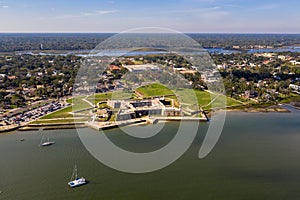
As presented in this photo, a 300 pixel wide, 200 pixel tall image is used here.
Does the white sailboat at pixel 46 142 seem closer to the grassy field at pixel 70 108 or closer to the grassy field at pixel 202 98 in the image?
the grassy field at pixel 70 108

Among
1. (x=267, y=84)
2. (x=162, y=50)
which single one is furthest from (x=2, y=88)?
(x=162, y=50)

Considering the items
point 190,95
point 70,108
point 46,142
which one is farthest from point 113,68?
point 46,142

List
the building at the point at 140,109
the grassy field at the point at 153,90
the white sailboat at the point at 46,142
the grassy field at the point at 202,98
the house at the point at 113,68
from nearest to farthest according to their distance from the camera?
the white sailboat at the point at 46,142
the building at the point at 140,109
the grassy field at the point at 202,98
the grassy field at the point at 153,90
the house at the point at 113,68

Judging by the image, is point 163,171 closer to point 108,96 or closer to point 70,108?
point 70,108

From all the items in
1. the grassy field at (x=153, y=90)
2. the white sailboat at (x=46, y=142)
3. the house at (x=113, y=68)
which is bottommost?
the white sailboat at (x=46, y=142)

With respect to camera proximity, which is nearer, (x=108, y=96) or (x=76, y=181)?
(x=76, y=181)

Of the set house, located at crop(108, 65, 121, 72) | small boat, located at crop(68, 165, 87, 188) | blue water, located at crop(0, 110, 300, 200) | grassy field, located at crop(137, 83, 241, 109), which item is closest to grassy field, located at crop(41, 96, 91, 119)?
blue water, located at crop(0, 110, 300, 200)

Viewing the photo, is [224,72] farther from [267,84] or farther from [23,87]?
[23,87]

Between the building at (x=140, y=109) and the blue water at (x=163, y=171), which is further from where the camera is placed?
the building at (x=140, y=109)

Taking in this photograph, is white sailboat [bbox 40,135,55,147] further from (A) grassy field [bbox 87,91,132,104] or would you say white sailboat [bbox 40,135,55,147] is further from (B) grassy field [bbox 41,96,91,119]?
(A) grassy field [bbox 87,91,132,104]

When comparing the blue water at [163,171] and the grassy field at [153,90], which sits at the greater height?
the grassy field at [153,90]

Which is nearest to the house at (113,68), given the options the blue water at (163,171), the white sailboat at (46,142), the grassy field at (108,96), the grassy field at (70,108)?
the grassy field at (108,96)
